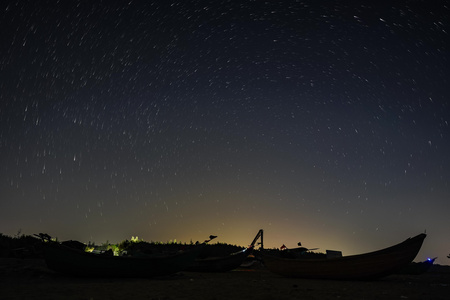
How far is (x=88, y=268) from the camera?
1129cm

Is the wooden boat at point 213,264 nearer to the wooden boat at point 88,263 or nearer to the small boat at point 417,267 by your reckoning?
the wooden boat at point 88,263

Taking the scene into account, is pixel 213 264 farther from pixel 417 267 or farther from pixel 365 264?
pixel 417 267

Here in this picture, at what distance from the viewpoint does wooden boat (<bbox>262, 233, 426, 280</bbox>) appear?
11891 mm

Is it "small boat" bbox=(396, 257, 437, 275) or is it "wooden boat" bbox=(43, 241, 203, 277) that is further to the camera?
"small boat" bbox=(396, 257, 437, 275)

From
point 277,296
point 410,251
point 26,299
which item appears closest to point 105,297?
point 26,299

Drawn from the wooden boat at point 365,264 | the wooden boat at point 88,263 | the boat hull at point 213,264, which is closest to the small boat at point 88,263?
the wooden boat at point 88,263

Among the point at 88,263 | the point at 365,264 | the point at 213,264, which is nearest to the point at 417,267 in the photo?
the point at 365,264

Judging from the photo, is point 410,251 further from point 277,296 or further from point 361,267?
point 277,296

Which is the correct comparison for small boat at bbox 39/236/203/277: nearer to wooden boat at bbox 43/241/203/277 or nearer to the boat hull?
wooden boat at bbox 43/241/203/277

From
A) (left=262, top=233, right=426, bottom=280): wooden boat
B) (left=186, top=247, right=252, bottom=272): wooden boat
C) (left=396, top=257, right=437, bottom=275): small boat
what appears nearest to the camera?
(left=262, top=233, right=426, bottom=280): wooden boat

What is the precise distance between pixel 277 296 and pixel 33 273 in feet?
29.5

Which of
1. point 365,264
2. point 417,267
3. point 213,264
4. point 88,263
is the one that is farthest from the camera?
point 417,267

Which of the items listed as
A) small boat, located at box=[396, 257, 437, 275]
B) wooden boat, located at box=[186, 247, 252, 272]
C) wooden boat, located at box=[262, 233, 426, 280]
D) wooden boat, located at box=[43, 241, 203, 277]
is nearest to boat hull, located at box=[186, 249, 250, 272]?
wooden boat, located at box=[186, 247, 252, 272]

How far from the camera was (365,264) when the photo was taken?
488 inches
